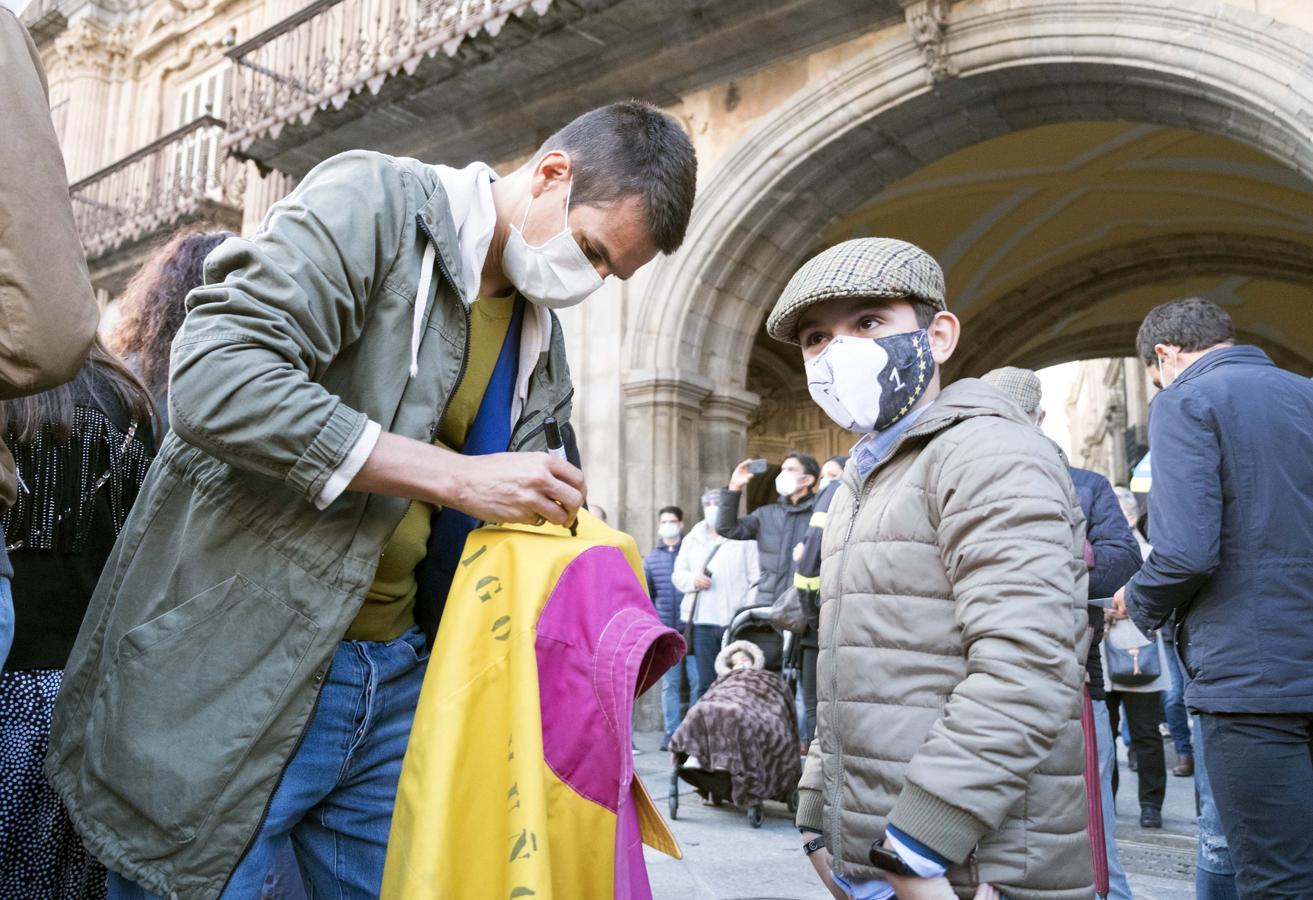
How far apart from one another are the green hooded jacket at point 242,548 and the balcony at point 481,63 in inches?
293

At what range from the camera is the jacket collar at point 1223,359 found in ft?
8.97

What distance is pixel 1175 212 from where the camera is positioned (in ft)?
46.5

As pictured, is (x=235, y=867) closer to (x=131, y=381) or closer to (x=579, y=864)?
(x=579, y=864)

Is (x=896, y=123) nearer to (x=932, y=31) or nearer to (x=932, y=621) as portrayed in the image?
(x=932, y=31)

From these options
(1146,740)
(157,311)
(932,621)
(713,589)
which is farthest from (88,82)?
(932,621)

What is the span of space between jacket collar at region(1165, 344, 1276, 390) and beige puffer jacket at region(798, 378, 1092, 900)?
1340mm

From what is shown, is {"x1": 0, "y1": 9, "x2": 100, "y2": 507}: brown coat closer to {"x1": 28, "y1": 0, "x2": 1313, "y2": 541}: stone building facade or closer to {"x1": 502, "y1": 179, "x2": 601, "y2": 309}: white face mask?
{"x1": 502, "y1": 179, "x2": 601, "y2": 309}: white face mask

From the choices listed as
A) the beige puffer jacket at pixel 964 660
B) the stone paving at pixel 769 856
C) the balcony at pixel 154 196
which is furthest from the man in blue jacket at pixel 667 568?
the balcony at pixel 154 196

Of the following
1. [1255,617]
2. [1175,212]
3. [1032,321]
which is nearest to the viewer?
[1255,617]

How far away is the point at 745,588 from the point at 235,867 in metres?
6.09

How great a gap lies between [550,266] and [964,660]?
0.87 metres

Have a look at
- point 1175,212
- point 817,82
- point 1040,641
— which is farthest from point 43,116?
point 1175,212

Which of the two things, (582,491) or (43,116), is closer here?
(43,116)

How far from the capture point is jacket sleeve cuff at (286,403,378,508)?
4.34ft
